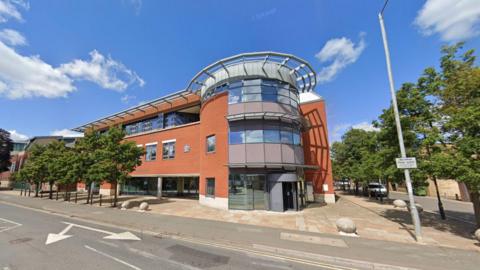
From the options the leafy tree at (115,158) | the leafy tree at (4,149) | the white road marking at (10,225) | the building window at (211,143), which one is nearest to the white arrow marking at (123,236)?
the white road marking at (10,225)

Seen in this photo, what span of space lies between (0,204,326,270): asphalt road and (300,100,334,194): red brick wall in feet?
55.5

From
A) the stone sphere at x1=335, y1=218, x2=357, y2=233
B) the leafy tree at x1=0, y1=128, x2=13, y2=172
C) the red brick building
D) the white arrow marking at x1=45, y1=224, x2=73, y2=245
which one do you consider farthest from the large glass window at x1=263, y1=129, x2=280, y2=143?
the leafy tree at x1=0, y1=128, x2=13, y2=172

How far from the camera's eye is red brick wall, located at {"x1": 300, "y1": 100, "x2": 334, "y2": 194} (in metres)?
21.9

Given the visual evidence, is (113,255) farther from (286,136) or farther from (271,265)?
(286,136)

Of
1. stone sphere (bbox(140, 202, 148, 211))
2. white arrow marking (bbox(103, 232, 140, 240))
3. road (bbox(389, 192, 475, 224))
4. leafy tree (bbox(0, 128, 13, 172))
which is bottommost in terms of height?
road (bbox(389, 192, 475, 224))

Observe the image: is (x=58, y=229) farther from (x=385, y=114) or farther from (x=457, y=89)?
(x=457, y=89)

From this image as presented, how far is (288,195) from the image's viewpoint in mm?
16297

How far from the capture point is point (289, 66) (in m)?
18.5

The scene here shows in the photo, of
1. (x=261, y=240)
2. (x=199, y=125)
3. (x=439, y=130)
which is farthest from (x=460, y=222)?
(x=199, y=125)

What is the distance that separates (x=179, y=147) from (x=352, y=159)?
25.3 m

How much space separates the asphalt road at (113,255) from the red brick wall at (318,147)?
55.5 ft

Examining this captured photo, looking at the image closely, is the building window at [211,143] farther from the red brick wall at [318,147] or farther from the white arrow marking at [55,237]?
the white arrow marking at [55,237]

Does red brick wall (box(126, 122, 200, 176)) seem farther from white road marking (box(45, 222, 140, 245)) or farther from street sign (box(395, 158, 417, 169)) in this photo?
street sign (box(395, 158, 417, 169))

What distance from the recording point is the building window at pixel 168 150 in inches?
970
